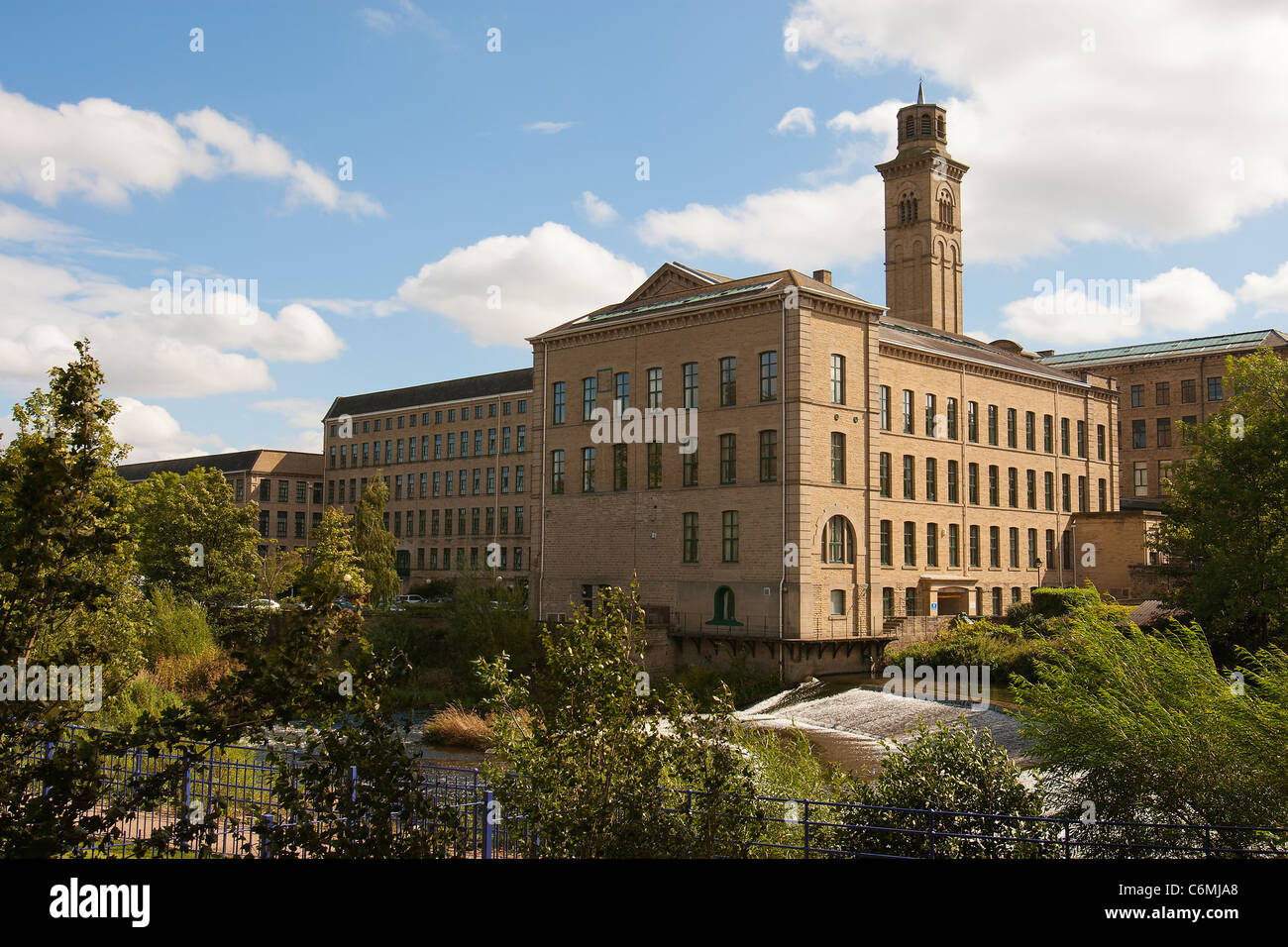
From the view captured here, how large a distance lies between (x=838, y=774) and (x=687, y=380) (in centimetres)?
3033

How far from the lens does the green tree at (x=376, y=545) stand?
5934 cm

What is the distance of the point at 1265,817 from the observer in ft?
40.9

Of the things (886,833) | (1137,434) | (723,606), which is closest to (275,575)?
(723,606)

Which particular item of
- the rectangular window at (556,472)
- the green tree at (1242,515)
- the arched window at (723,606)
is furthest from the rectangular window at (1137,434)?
the rectangular window at (556,472)

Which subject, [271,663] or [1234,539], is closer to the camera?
[271,663]

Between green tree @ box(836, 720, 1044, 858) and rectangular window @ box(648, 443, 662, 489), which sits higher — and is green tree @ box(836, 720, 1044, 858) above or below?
below

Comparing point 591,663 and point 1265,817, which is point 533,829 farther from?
point 1265,817

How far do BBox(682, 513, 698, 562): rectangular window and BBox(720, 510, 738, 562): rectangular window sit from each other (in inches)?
56.8

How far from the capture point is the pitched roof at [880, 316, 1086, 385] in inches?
1929

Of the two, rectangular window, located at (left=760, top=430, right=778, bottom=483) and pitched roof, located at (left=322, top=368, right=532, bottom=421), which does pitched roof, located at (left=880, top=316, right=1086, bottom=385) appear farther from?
pitched roof, located at (left=322, top=368, right=532, bottom=421)

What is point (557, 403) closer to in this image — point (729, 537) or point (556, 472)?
point (556, 472)

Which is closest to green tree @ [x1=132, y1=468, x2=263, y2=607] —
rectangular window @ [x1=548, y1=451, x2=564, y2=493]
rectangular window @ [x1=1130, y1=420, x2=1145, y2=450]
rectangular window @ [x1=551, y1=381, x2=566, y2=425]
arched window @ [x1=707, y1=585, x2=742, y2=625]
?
rectangular window @ [x1=548, y1=451, x2=564, y2=493]

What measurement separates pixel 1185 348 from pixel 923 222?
21.8 m
